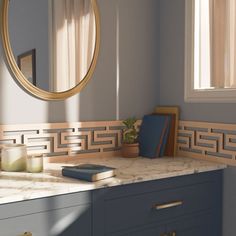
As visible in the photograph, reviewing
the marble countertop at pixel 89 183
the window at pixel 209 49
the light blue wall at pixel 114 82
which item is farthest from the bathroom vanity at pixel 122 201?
the window at pixel 209 49

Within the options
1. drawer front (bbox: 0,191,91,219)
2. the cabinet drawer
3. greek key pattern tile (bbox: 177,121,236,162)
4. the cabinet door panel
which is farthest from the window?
drawer front (bbox: 0,191,91,219)

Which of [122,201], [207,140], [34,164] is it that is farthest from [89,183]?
[207,140]

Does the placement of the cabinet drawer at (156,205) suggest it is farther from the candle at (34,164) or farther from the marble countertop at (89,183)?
the candle at (34,164)

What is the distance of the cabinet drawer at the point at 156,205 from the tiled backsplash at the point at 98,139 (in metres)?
0.22

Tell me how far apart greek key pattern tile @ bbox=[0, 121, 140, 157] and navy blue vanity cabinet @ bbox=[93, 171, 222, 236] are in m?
0.52

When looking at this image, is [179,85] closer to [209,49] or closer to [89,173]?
[209,49]

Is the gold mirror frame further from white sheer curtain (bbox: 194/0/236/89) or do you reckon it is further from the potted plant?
white sheer curtain (bbox: 194/0/236/89)

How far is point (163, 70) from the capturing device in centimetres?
238

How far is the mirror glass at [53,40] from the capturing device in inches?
74.4

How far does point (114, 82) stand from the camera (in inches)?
87.5

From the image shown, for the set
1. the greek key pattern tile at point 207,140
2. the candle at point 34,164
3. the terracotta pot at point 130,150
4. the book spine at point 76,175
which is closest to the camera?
the book spine at point 76,175

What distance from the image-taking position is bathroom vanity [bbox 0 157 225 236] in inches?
56.2

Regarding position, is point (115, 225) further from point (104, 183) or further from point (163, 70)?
point (163, 70)

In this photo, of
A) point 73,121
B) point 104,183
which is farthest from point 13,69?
point 104,183
